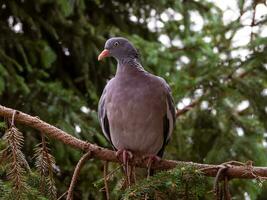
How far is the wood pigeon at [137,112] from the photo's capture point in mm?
3344

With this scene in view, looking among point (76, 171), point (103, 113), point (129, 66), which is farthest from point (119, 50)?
point (76, 171)

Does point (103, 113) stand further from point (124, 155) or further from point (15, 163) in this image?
point (15, 163)

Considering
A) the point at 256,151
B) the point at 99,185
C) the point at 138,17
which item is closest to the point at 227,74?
the point at 256,151

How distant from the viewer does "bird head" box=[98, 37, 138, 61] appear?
3742 millimetres

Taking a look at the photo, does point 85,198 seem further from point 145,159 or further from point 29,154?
point 145,159

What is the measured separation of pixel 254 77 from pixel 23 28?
195 centimetres

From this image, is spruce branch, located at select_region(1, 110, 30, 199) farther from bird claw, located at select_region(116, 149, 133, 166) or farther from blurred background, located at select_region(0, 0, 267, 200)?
blurred background, located at select_region(0, 0, 267, 200)

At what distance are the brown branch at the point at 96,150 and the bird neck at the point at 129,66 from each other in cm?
79

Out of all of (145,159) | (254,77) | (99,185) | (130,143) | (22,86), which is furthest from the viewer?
(254,77)

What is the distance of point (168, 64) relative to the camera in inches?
206

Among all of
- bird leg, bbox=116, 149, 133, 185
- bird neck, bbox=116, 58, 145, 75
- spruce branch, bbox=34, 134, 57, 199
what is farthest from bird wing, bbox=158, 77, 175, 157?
spruce branch, bbox=34, 134, 57, 199

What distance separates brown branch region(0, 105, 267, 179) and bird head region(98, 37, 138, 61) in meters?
0.99

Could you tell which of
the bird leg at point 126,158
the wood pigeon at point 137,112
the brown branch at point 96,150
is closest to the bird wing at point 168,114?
the wood pigeon at point 137,112

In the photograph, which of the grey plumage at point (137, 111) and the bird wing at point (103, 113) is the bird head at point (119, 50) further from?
the bird wing at point (103, 113)
